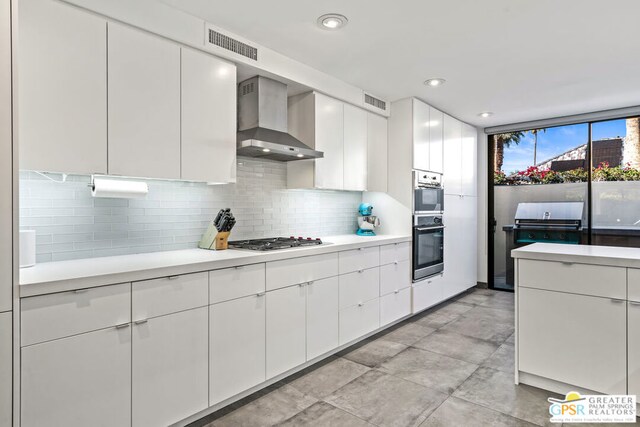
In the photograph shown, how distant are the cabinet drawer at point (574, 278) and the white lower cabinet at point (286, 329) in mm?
1557

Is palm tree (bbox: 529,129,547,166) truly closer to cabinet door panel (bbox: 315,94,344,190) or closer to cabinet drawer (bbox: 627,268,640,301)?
cabinet door panel (bbox: 315,94,344,190)

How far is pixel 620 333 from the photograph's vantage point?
2158mm

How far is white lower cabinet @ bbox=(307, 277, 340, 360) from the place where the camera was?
278 cm

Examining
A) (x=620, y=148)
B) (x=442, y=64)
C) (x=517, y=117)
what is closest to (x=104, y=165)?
(x=442, y=64)

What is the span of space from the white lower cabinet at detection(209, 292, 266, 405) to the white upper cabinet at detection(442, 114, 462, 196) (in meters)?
3.16

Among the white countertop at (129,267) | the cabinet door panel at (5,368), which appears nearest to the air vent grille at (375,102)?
the white countertop at (129,267)

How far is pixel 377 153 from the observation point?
4.09m

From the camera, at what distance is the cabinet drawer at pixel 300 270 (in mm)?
2502

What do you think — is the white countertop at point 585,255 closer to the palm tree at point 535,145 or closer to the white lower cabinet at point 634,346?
the white lower cabinet at point 634,346

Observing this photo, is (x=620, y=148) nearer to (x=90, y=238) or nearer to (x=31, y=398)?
(x=90, y=238)

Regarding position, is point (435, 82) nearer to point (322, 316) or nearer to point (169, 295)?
point (322, 316)

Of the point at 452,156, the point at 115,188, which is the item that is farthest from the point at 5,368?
the point at 452,156

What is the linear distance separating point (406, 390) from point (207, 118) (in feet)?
7.43

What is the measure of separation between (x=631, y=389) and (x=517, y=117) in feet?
12.0
